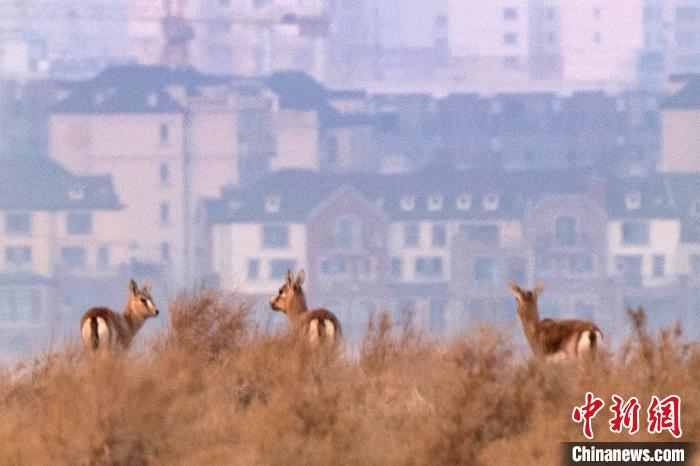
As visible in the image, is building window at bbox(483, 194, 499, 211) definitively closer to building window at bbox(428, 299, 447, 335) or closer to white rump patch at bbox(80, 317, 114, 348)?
building window at bbox(428, 299, 447, 335)

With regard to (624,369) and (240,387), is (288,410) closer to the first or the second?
(240,387)

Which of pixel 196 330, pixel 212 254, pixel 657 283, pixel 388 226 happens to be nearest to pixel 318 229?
pixel 388 226

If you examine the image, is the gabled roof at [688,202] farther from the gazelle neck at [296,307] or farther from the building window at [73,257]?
the gazelle neck at [296,307]

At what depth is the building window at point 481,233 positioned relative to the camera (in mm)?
182625

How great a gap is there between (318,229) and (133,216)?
86.1 feet

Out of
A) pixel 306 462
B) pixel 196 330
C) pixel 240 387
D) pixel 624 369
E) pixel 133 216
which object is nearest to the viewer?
pixel 306 462

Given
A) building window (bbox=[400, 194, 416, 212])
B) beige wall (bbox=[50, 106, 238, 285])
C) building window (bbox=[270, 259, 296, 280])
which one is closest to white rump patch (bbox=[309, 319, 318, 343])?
building window (bbox=[270, 259, 296, 280])

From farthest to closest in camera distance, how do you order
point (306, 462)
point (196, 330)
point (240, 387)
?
point (196, 330)
point (240, 387)
point (306, 462)

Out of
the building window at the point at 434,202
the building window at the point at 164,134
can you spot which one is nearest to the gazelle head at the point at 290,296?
the building window at the point at 434,202

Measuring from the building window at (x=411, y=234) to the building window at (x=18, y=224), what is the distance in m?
42.6

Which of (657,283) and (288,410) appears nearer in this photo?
(288,410)

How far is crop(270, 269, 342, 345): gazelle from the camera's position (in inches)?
473

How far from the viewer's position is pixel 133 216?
7579 inches

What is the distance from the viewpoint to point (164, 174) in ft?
641
